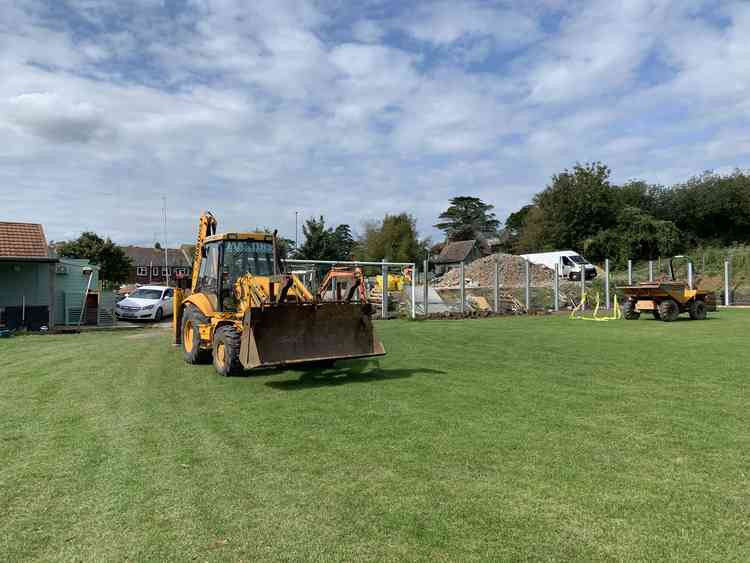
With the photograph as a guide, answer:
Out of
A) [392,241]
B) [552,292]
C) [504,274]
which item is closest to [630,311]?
[552,292]

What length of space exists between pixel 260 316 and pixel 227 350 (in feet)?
3.21

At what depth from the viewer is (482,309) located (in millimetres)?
27578

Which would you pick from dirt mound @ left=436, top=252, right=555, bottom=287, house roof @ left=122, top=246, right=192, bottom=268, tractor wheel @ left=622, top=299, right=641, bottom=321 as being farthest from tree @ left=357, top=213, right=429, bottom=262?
tractor wheel @ left=622, top=299, right=641, bottom=321

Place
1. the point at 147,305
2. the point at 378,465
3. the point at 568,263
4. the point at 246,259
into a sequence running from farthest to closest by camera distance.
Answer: the point at 568,263 < the point at 147,305 < the point at 246,259 < the point at 378,465

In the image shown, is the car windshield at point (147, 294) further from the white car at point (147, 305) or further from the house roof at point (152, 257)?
the house roof at point (152, 257)

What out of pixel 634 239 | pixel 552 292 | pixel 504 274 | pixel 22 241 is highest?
pixel 634 239

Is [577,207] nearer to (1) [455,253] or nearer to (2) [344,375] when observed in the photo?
(1) [455,253]

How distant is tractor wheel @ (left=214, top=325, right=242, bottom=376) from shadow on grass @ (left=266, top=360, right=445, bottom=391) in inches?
26.7

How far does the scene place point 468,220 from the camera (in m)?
99.9

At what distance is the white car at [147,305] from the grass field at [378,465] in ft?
46.7

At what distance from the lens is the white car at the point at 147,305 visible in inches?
945

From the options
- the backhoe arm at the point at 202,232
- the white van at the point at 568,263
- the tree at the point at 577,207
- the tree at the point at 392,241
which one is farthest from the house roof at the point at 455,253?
the backhoe arm at the point at 202,232

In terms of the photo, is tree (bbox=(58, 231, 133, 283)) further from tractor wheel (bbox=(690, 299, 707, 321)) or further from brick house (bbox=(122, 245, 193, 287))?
tractor wheel (bbox=(690, 299, 707, 321))

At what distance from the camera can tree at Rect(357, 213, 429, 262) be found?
65.2m
